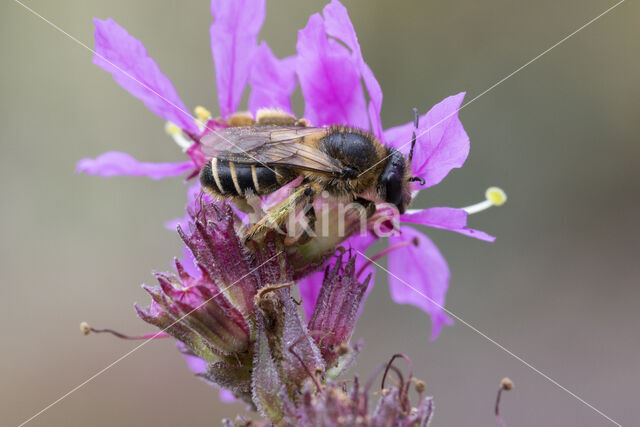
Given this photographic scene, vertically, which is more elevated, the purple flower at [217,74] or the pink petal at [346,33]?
the purple flower at [217,74]

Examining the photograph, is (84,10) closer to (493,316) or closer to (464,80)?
(464,80)

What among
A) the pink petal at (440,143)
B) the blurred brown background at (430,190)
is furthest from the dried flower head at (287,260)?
the blurred brown background at (430,190)

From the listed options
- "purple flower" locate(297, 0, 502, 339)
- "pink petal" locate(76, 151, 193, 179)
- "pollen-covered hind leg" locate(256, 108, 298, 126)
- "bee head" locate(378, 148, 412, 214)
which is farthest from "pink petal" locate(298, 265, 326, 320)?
"pink petal" locate(76, 151, 193, 179)

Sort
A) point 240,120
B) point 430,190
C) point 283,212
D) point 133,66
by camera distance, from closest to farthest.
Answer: point 283,212 < point 133,66 < point 240,120 < point 430,190

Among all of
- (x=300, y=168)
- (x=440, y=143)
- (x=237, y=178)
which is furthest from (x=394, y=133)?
(x=237, y=178)

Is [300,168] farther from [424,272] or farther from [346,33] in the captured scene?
[424,272]

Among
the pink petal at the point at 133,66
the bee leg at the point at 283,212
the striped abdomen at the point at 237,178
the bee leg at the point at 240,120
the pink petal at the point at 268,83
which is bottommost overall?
the bee leg at the point at 283,212

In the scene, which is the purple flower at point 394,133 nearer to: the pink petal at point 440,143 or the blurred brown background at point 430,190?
the pink petal at point 440,143
